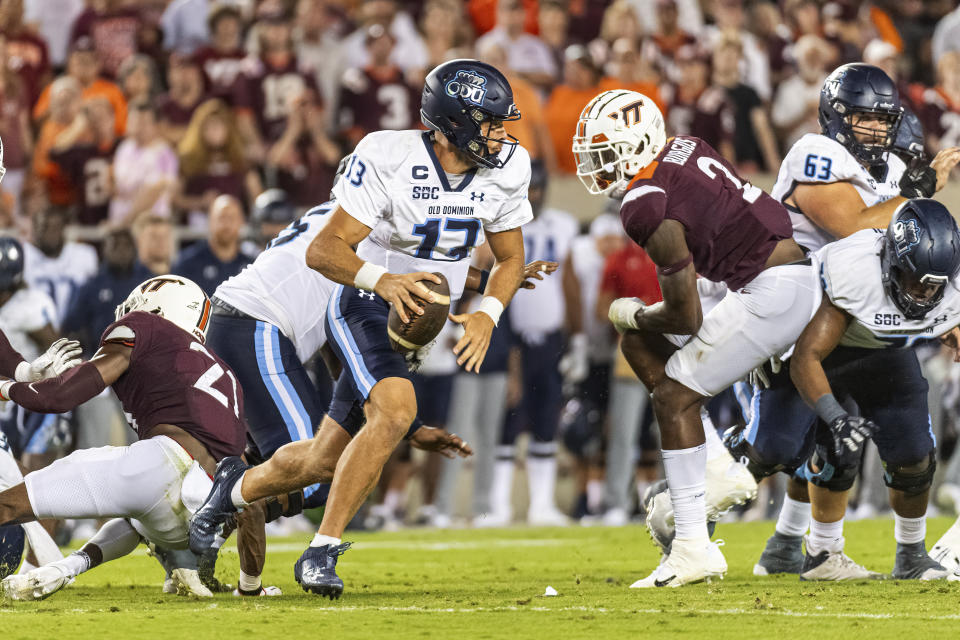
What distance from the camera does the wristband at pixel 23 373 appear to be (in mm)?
6234

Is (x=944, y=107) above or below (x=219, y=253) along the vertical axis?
above

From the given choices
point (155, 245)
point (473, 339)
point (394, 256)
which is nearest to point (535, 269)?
point (394, 256)

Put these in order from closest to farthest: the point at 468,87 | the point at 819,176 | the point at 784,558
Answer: the point at 468,87
the point at 819,176
the point at 784,558

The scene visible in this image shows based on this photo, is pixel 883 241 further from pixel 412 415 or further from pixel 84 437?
pixel 84 437

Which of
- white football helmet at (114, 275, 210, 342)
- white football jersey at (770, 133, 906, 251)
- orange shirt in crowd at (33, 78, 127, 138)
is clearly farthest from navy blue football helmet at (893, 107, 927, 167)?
orange shirt in crowd at (33, 78, 127, 138)

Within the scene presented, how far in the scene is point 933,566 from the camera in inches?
261

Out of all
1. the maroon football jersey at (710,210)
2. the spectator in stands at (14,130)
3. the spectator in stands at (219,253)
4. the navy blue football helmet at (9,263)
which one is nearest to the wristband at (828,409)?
the maroon football jersey at (710,210)

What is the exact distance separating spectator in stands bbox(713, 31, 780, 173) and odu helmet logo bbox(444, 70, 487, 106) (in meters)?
6.69

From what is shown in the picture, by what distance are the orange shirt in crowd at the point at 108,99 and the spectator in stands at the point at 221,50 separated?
728 mm

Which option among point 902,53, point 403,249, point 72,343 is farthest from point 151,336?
point 902,53

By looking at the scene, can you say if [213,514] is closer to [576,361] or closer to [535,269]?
[535,269]

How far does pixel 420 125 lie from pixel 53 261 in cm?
319

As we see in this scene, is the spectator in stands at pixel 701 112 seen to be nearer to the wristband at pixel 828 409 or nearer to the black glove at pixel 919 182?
the black glove at pixel 919 182

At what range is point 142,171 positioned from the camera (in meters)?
11.5
